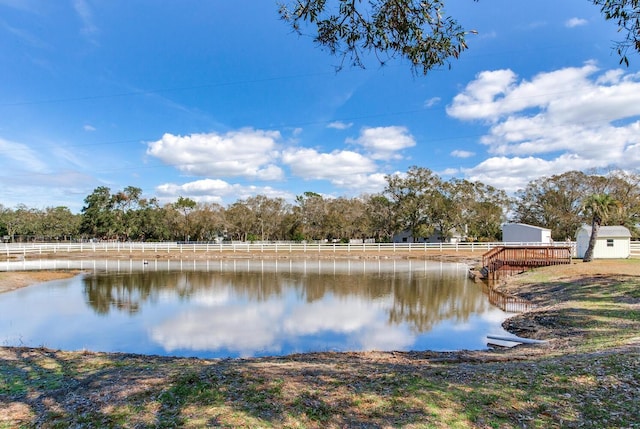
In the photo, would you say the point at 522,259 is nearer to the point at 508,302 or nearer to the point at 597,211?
the point at 597,211

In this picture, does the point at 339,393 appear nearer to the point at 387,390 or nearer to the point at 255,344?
the point at 387,390

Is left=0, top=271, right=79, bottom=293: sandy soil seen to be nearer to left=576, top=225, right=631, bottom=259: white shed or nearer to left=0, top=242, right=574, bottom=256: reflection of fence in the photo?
left=0, top=242, right=574, bottom=256: reflection of fence

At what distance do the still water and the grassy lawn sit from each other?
269cm

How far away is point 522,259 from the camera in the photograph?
24.3m

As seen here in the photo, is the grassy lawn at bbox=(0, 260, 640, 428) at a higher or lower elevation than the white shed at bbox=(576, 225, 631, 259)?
lower

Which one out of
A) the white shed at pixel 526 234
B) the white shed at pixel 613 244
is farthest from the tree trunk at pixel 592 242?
the white shed at pixel 526 234

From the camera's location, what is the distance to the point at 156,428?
4.17 m

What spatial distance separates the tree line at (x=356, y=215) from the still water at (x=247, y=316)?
3148cm

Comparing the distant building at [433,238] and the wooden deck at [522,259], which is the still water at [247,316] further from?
the distant building at [433,238]

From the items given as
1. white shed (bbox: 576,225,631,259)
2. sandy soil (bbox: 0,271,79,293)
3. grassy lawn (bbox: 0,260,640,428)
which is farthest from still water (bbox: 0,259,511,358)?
white shed (bbox: 576,225,631,259)

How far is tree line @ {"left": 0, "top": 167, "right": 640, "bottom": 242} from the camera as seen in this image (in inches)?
2064

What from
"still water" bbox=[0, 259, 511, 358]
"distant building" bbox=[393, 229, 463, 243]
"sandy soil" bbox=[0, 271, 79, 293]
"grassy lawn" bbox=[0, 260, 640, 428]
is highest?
"distant building" bbox=[393, 229, 463, 243]

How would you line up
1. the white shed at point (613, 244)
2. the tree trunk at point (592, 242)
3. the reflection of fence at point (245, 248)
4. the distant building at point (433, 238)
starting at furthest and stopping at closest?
the distant building at point (433, 238) < the reflection of fence at point (245, 248) < the white shed at point (613, 244) < the tree trunk at point (592, 242)

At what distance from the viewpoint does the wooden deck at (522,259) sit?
961 inches
